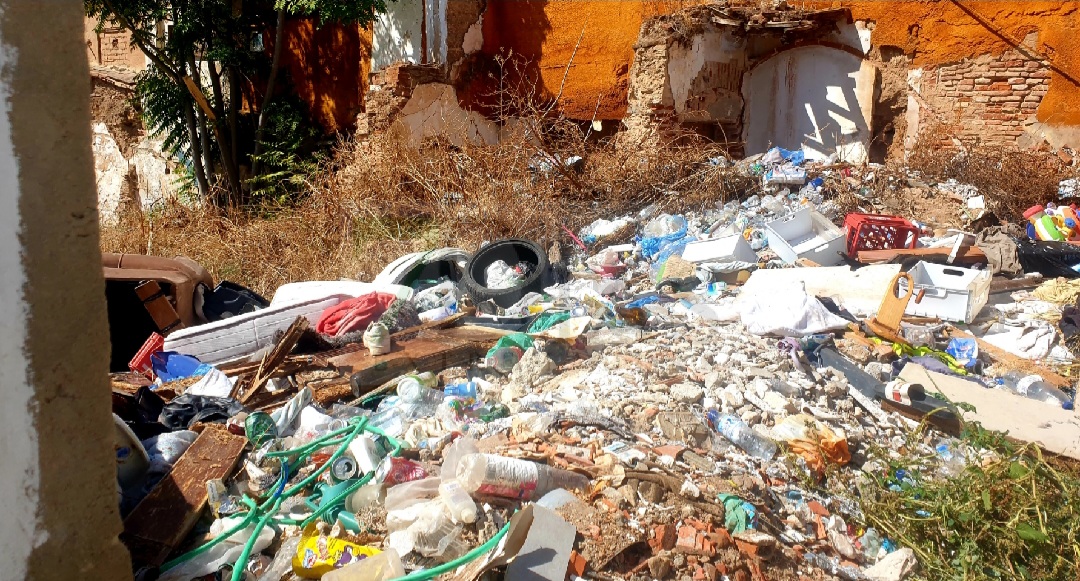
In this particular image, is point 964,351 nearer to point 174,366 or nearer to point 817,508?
point 817,508

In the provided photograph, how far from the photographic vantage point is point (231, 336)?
461 cm

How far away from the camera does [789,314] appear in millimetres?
4719

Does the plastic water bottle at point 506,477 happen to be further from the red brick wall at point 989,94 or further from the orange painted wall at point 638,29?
the red brick wall at point 989,94

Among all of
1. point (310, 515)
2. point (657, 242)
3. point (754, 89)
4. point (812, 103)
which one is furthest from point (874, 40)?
point (310, 515)

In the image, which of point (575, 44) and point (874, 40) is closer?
point (874, 40)

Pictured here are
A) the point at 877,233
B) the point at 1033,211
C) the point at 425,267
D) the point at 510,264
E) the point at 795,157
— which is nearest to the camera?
the point at 425,267

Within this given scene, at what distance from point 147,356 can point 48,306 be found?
10.4 feet

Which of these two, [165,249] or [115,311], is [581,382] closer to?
[115,311]

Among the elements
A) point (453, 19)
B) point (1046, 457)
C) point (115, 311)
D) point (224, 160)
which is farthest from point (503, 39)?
point (1046, 457)

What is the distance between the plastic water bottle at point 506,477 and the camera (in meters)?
2.59

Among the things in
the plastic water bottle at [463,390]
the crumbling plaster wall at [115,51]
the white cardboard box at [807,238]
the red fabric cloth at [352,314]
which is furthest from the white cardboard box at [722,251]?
the crumbling plaster wall at [115,51]

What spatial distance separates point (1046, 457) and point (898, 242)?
3.70 metres

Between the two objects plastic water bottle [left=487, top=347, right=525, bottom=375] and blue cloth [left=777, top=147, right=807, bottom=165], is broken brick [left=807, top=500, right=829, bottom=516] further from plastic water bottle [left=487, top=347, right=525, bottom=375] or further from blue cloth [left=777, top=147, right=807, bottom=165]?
blue cloth [left=777, top=147, right=807, bottom=165]

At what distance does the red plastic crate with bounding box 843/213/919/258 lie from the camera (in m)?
6.42
